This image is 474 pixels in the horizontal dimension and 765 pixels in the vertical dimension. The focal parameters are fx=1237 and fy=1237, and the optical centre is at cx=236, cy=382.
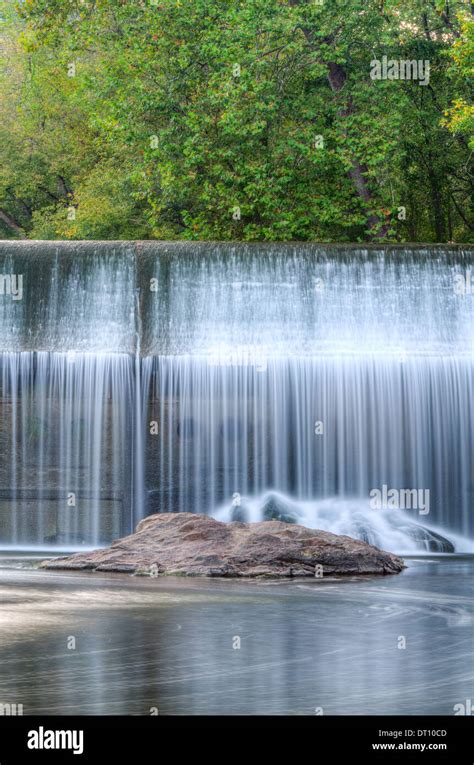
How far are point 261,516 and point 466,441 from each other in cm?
374

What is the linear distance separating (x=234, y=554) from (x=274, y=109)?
14950 millimetres

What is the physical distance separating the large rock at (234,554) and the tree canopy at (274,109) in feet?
41.5

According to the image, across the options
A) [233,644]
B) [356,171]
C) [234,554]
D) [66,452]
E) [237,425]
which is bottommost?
[233,644]

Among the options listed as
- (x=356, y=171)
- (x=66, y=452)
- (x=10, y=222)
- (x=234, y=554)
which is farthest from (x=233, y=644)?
(x=10, y=222)

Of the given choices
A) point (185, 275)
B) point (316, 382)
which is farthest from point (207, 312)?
point (316, 382)

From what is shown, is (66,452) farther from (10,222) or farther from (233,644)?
(10,222)

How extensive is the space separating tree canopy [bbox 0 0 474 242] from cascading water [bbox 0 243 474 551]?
655 centimetres

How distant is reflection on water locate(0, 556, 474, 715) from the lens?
700 cm

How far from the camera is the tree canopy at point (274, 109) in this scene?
2794 centimetres

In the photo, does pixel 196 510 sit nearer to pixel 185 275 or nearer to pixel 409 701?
pixel 185 275

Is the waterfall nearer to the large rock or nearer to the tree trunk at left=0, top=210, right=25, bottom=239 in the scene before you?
the large rock

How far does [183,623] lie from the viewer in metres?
10.2

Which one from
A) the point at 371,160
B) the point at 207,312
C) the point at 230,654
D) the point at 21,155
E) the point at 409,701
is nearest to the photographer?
the point at 409,701

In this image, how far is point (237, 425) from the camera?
21.3m
